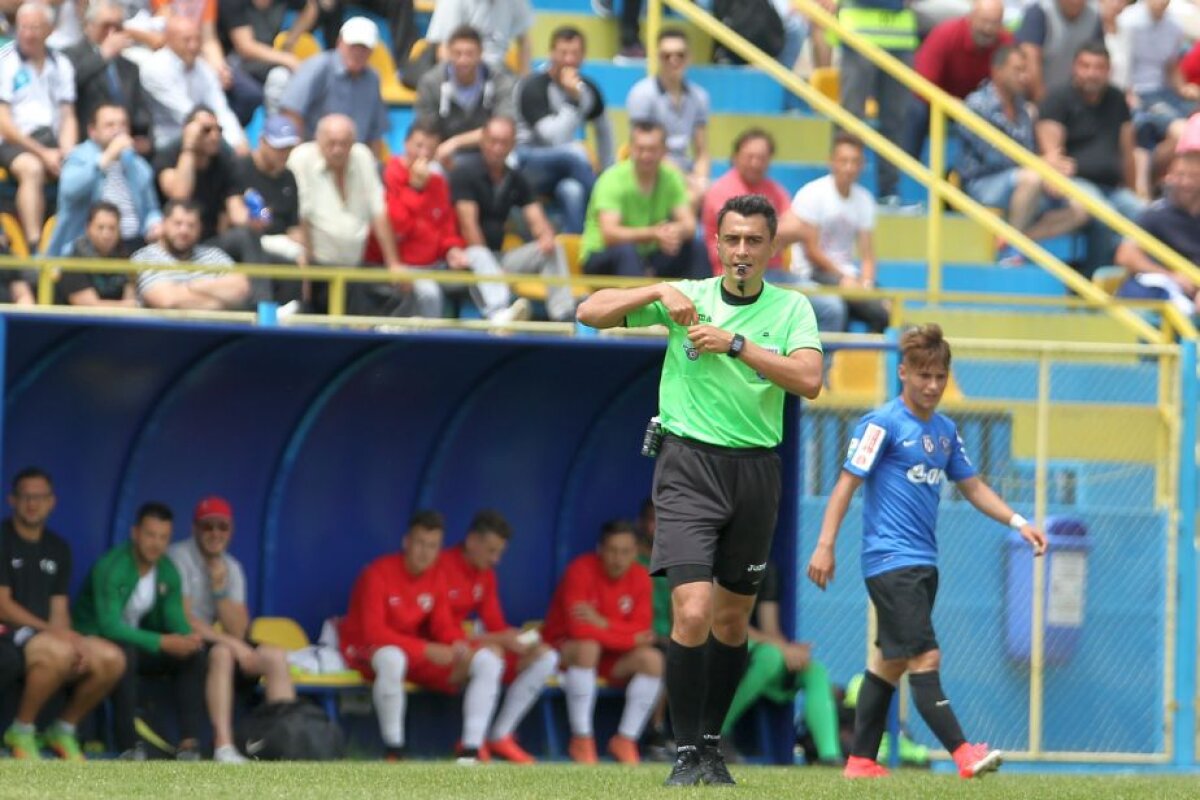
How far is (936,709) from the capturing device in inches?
398

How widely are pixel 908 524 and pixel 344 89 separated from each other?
6.46m

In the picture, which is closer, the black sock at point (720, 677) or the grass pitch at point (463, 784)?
Answer: the grass pitch at point (463, 784)

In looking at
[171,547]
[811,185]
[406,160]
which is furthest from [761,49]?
[171,547]

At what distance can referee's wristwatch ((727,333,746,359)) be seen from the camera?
8.16 m

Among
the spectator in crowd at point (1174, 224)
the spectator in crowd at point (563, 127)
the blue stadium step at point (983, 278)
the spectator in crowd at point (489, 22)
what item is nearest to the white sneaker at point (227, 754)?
the spectator in crowd at point (563, 127)

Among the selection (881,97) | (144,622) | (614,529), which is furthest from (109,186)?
(881,97)

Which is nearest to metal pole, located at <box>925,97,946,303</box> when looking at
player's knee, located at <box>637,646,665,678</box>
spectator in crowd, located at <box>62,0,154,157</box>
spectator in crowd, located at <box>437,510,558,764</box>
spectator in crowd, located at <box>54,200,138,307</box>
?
player's knee, located at <box>637,646,665,678</box>

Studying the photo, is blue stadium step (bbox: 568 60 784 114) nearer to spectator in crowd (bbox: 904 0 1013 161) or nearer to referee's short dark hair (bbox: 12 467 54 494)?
spectator in crowd (bbox: 904 0 1013 161)

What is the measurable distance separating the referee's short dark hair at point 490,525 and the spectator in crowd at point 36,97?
10.7ft

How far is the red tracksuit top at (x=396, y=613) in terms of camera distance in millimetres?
12305

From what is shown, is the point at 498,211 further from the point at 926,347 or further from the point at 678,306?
the point at 678,306

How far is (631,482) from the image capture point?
44.8ft

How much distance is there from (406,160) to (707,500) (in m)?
6.67

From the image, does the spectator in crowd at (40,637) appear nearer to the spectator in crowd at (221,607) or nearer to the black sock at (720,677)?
the spectator in crowd at (221,607)
